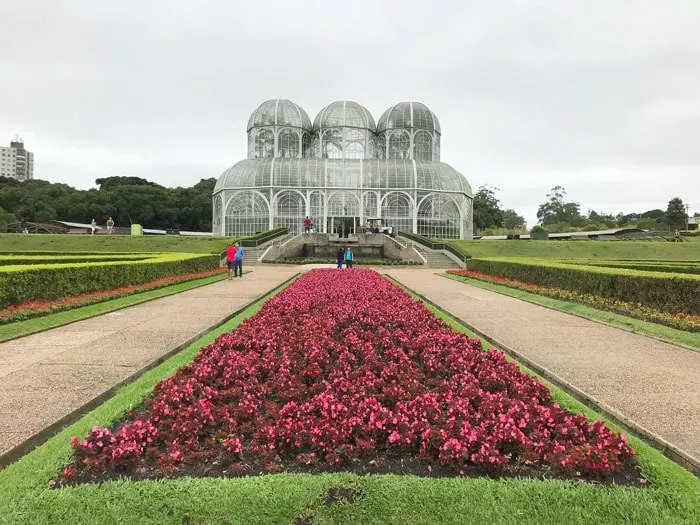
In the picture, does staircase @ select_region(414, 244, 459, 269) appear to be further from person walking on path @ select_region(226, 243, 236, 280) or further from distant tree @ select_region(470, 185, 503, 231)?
distant tree @ select_region(470, 185, 503, 231)

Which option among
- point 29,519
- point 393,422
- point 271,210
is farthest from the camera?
point 271,210

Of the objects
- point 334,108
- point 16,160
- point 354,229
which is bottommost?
point 354,229

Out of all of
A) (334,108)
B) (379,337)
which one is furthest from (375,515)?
(334,108)

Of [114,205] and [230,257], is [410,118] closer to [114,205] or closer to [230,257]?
[230,257]

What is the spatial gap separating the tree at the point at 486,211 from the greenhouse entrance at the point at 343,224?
147 ft

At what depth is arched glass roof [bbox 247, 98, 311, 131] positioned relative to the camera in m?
51.6

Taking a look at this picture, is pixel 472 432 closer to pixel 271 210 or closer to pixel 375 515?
pixel 375 515

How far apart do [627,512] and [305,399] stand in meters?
2.66

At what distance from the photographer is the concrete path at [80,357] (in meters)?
4.22

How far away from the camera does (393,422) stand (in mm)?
3582

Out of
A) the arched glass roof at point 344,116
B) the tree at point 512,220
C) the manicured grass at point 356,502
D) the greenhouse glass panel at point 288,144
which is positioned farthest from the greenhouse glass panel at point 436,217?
the tree at point 512,220

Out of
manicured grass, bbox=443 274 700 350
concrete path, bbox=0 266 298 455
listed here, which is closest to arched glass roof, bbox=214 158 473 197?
manicured grass, bbox=443 274 700 350

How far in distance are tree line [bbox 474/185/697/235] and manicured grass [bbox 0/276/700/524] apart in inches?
2795

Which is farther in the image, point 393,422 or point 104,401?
point 104,401
